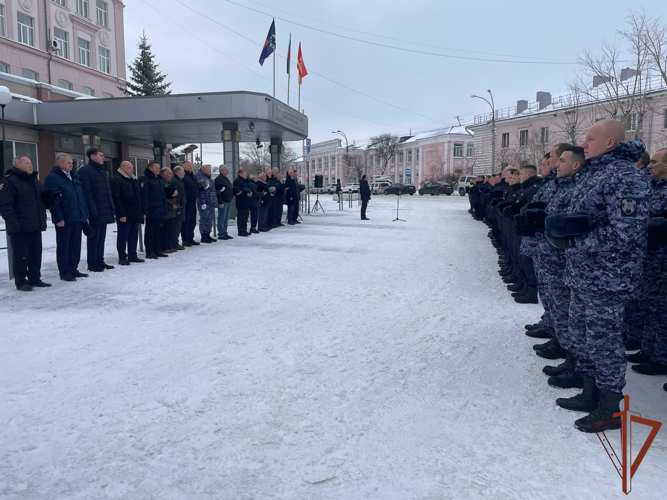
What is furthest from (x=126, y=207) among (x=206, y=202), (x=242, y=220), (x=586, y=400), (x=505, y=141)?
(x=505, y=141)

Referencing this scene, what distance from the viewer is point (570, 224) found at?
10.5 feet

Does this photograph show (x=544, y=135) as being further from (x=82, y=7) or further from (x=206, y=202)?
(x=206, y=202)

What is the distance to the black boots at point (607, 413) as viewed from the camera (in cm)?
320

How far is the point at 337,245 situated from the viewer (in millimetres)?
12328

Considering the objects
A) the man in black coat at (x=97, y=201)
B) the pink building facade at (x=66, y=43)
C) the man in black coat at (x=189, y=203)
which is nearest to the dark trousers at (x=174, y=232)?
the man in black coat at (x=189, y=203)

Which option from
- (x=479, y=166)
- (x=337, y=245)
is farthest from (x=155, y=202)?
(x=479, y=166)

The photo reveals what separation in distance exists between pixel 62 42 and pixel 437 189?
114 ft

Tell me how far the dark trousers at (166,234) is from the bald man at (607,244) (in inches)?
343

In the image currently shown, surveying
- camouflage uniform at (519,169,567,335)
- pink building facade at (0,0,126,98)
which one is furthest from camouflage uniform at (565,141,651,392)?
pink building facade at (0,0,126,98)

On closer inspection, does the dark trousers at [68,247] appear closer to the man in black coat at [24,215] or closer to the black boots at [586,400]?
the man in black coat at [24,215]

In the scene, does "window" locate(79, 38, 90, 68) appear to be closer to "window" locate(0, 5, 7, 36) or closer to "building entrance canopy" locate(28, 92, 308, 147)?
"window" locate(0, 5, 7, 36)

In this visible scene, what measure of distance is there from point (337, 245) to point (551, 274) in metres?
8.36

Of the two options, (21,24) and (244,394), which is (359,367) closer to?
Result: (244,394)

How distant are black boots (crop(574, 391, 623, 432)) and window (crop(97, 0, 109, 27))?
41006 millimetres
